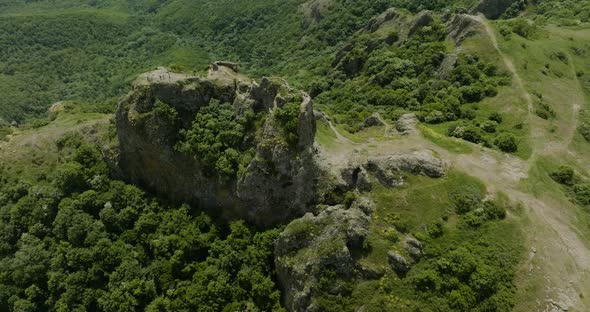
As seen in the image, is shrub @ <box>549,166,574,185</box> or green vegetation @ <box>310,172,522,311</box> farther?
shrub @ <box>549,166,574,185</box>

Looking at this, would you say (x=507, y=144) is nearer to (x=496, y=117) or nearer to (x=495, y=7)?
(x=496, y=117)

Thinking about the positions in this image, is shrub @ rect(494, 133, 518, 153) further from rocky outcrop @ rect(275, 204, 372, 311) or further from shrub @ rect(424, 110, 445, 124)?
rocky outcrop @ rect(275, 204, 372, 311)

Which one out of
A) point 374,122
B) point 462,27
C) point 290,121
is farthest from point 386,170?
point 462,27

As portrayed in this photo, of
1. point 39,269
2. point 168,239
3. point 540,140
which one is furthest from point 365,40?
point 39,269

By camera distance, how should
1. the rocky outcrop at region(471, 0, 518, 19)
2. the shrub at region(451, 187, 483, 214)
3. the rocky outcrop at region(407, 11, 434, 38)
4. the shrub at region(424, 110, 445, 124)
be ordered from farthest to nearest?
Result: the rocky outcrop at region(471, 0, 518, 19), the rocky outcrop at region(407, 11, 434, 38), the shrub at region(424, 110, 445, 124), the shrub at region(451, 187, 483, 214)

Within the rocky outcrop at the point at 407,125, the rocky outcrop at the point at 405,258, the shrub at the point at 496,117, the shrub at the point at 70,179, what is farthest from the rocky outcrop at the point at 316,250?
the shrub at the point at 70,179

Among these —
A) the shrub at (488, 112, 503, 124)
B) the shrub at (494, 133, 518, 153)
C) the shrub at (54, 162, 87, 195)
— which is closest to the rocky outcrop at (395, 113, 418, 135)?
the shrub at (494, 133, 518, 153)

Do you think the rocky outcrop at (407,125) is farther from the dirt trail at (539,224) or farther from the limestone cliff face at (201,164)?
the limestone cliff face at (201,164)
